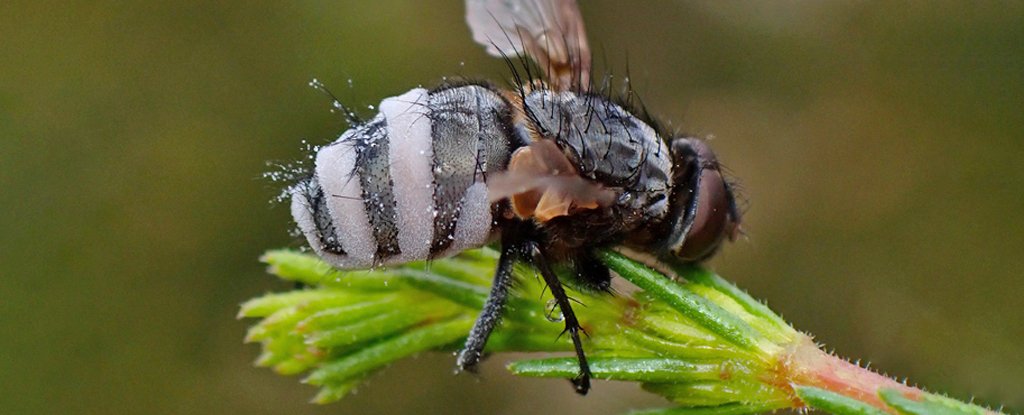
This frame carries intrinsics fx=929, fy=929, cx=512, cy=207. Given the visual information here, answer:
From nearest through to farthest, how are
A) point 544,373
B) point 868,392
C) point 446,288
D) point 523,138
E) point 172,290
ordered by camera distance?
point 868,392
point 544,373
point 446,288
point 523,138
point 172,290

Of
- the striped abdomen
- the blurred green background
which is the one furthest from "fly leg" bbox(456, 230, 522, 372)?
the blurred green background

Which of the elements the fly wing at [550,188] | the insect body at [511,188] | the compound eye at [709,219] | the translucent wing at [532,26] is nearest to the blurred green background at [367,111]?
the translucent wing at [532,26]

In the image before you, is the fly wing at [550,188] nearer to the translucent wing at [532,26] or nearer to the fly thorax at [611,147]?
the fly thorax at [611,147]

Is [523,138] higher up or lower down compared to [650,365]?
higher up

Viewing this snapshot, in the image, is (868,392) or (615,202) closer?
(868,392)

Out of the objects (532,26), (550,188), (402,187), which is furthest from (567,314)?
(532,26)

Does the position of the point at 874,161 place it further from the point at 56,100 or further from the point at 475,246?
the point at 56,100

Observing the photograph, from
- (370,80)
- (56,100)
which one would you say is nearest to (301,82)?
(370,80)

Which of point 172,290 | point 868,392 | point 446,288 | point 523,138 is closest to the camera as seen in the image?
point 868,392
